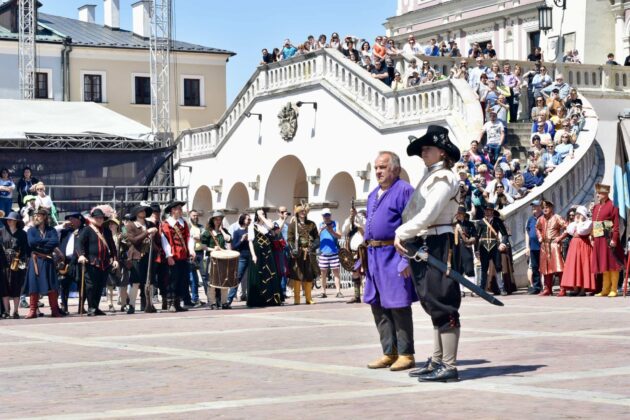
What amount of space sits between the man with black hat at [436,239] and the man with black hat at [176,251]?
11277 millimetres

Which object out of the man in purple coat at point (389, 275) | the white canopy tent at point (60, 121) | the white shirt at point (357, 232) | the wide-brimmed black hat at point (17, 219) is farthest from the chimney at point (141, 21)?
the man in purple coat at point (389, 275)

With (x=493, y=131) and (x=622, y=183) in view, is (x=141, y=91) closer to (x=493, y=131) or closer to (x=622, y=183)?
(x=493, y=131)

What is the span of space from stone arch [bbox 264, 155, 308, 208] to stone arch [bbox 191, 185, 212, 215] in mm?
4339

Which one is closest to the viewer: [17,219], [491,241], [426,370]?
[426,370]

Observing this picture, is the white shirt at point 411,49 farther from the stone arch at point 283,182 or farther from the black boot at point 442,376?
the black boot at point 442,376

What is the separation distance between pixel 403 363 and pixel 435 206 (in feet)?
4.77

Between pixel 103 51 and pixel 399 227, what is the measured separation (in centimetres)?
4902

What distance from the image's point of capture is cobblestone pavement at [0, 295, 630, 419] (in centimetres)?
937

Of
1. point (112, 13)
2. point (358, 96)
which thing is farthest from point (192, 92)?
point (358, 96)

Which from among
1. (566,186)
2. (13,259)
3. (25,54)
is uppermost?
(25,54)

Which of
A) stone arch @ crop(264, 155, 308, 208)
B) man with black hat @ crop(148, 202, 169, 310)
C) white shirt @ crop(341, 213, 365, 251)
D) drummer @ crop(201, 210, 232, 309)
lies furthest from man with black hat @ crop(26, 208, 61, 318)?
stone arch @ crop(264, 155, 308, 208)

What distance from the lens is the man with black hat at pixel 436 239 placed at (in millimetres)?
11016

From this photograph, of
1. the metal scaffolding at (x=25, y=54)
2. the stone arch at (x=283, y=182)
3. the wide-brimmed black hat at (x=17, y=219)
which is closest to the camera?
the wide-brimmed black hat at (x=17, y=219)

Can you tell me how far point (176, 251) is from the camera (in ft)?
73.3
